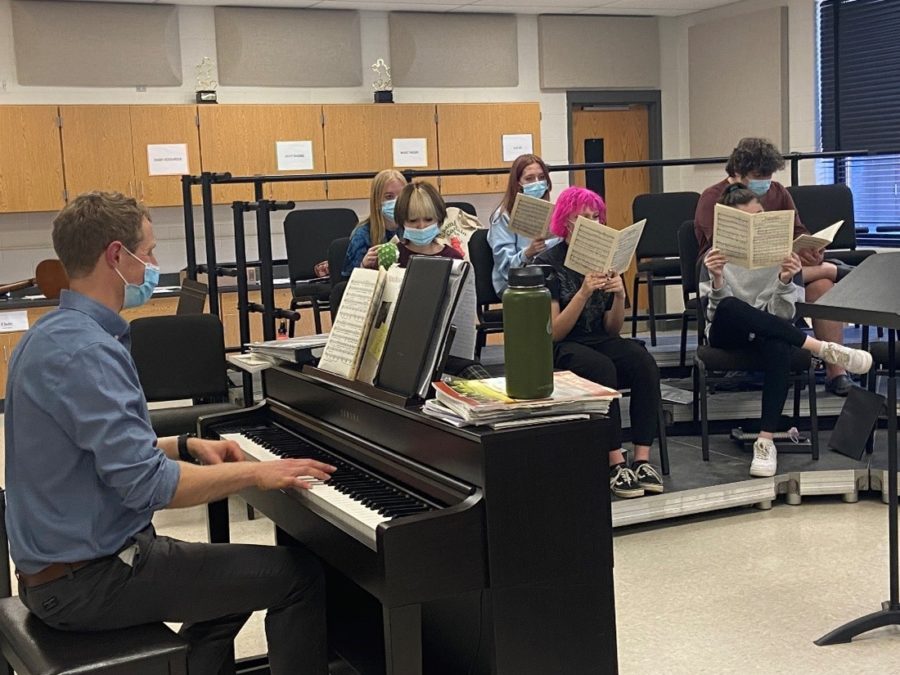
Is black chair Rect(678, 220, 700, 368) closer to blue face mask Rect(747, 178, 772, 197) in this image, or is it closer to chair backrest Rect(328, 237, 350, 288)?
blue face mask Rect(747, 178, 772, 197)

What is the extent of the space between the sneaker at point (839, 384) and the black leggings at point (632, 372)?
129 centimetres

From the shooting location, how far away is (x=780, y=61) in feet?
25.8

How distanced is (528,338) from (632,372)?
2117mm

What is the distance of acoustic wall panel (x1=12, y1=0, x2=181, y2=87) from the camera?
6980 mm

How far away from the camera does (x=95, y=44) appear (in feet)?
23.5

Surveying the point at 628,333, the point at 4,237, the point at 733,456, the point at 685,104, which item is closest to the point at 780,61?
the point at 685,104

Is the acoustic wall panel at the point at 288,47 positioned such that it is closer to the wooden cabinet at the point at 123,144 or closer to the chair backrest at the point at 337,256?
the wooden cabinet at the point at 123,144

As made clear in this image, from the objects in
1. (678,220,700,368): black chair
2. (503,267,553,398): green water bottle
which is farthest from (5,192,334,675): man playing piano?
(678,220,700,368): black chair

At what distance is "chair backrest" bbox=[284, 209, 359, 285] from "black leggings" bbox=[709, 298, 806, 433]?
2806 millimetres

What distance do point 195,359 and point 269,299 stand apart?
41 cm

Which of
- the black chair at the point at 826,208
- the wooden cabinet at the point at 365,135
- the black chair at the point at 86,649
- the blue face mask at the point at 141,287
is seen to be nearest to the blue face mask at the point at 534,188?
the black chair at the point at 826,208

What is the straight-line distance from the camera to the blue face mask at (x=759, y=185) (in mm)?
4797

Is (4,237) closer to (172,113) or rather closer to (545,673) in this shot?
(172,113)

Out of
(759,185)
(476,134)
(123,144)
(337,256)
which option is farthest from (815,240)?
(123,144)
